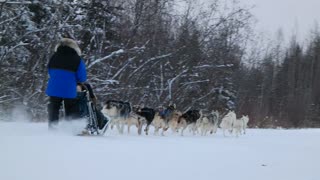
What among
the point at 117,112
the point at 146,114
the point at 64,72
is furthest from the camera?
the point at 146,114

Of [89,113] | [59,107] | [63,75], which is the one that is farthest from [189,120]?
[63,75]

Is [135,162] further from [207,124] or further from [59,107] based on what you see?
[207,124]

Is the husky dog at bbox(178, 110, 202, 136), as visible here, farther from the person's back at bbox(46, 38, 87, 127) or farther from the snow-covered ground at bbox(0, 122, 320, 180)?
the snow-covered ground at bbox(0, 122, 320, 180)

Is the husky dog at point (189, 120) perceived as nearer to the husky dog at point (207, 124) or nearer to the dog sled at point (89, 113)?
the husky dog at point (207, 124)

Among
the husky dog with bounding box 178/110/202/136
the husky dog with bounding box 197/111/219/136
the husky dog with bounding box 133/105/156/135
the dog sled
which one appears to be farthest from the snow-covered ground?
the husky dog with bounding box 197/111/219/136

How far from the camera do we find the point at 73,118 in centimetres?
912

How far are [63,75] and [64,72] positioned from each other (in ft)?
0.18

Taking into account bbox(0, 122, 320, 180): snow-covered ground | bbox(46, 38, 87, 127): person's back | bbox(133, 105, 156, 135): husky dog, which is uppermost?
bbox(46, 38, 87, 127): person's back

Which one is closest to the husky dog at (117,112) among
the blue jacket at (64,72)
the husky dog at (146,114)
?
the husky dog at (146,114)

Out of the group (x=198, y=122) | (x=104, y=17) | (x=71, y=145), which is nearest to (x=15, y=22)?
(x=104, y=17)

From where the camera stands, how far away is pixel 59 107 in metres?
9.09

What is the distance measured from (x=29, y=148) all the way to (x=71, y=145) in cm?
67

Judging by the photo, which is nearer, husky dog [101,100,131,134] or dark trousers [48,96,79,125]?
dark trousers [48,96,79,125]

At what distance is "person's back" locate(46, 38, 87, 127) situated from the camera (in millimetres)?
8898
